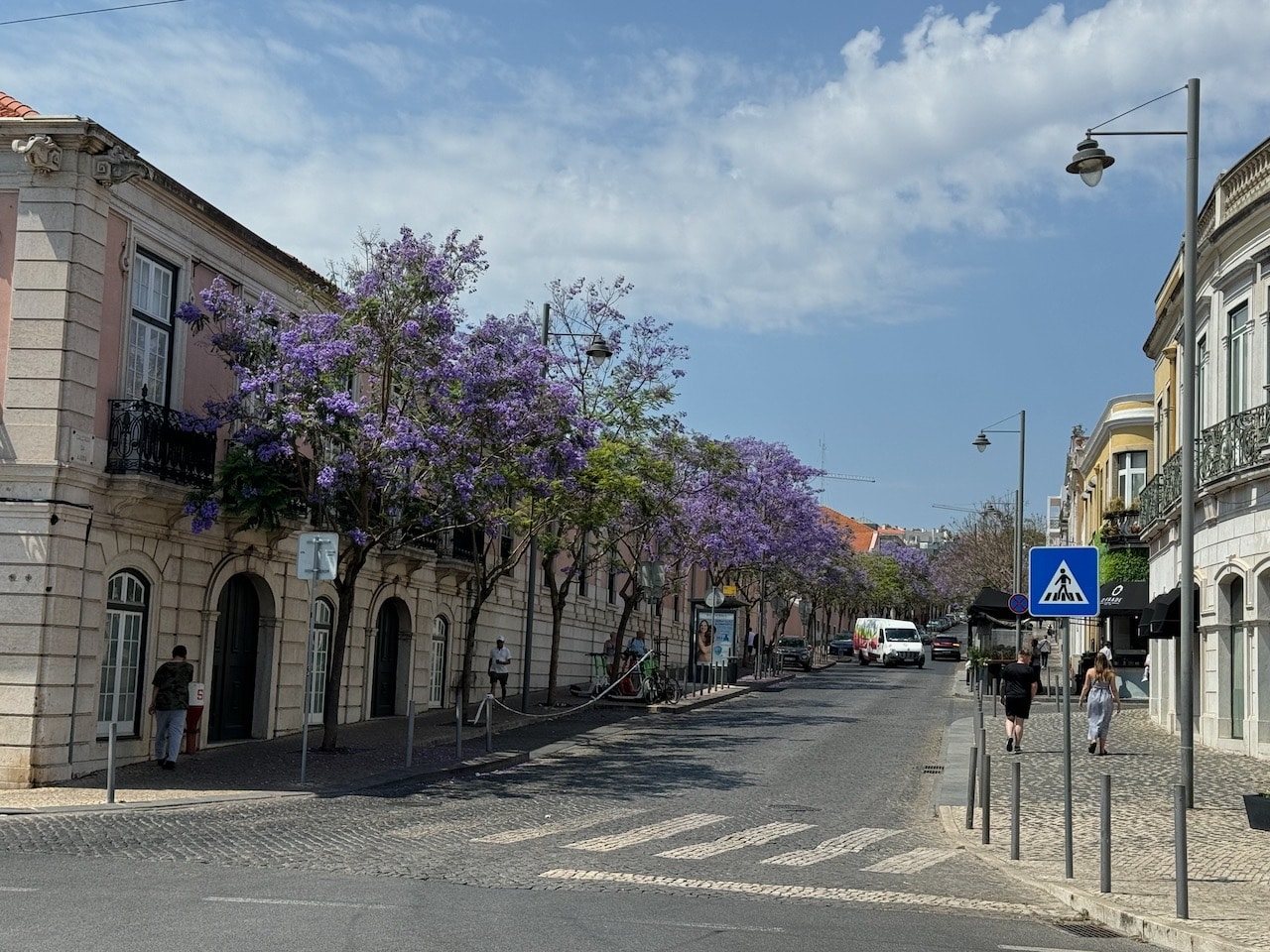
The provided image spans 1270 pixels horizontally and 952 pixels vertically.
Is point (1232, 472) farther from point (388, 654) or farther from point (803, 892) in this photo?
point (388, 654)

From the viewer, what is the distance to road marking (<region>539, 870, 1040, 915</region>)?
420 inches

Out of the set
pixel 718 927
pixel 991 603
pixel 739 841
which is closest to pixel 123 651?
pixel 739 841

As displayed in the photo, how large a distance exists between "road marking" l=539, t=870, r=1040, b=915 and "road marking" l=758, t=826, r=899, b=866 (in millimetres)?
1412

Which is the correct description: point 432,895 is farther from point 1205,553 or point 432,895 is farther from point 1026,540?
point 1026,540

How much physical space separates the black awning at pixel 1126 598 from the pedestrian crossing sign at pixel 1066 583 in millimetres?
22688

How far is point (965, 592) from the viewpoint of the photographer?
8181 cm

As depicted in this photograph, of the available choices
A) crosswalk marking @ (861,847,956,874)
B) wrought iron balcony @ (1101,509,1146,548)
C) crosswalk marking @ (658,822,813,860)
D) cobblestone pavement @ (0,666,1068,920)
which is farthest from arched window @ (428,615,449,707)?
crosswalk marking @ (861,847,956,874)

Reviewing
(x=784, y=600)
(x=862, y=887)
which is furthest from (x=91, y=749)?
(x=784, y=600)

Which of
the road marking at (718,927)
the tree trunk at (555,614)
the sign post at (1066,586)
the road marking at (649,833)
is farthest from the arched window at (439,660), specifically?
the road marking at (718,927)

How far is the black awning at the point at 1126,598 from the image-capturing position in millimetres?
34119

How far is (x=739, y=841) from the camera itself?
45.7ft

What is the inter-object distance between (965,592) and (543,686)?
159 feet

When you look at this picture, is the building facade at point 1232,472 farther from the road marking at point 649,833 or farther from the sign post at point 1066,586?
the road marking at point 649,833

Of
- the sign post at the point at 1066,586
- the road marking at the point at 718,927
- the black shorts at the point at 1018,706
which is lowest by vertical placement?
the road marking at the point at 718,927
